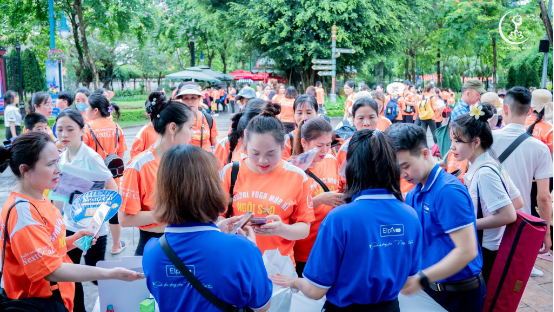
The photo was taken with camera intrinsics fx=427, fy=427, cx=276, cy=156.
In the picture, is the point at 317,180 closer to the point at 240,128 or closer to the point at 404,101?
the point at 240,128

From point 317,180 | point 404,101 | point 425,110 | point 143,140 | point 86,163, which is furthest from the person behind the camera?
point 404,101

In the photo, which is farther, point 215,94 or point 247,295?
point 215,94

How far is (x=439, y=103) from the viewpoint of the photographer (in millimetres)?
11797

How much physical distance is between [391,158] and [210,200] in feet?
2.67

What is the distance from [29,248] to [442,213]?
80.6 inches

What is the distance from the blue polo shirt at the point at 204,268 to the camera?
66.2 inches

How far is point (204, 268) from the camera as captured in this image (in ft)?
5.51

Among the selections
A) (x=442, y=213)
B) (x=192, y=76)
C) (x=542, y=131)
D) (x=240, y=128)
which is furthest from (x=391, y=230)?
(x=192, y=76)

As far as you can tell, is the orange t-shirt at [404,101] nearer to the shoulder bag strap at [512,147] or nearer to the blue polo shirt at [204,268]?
the shoulder bag strap at [512,147]

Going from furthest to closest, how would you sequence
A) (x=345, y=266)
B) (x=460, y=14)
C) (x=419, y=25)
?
(x=419, y=25), (x=460, y=14), (x=345, y=266)

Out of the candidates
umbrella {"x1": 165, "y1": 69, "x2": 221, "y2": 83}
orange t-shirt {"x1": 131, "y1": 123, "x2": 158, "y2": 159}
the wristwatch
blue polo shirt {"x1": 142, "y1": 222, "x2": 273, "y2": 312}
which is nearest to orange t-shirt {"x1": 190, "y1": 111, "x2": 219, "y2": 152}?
orange t-shirt {"x1": 131, "y1": 123, "x2": 158, "y2": 159}

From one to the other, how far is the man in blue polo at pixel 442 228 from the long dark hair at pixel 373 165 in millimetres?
386

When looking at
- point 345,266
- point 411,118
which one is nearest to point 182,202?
point 345,266

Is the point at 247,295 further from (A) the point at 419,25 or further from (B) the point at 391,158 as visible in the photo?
(A) the point at 419,25
